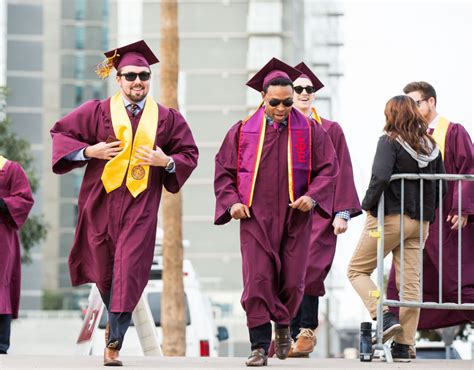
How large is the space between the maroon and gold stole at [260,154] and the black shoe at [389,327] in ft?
4.57

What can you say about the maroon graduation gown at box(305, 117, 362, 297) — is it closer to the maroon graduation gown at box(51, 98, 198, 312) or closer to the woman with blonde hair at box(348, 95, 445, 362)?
the woman with blonde hair at box(348, 95, 445, 362)

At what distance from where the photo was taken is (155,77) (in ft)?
253

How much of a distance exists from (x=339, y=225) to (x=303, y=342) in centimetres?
112

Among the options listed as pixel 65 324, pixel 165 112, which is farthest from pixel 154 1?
pixel 165 112

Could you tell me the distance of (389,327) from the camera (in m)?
12.0

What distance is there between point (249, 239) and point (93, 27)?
3070 inches

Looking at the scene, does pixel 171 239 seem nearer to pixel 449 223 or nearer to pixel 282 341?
pixel 449 223

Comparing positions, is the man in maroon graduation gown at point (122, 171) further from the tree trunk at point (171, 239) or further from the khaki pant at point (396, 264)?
the tree trunk at point (171, 239)

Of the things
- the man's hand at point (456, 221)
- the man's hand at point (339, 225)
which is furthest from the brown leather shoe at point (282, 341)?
the man's hand at point (456, 221)

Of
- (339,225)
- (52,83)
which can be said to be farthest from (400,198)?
(52,83)

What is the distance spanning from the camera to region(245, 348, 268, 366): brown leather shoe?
11.0 metres

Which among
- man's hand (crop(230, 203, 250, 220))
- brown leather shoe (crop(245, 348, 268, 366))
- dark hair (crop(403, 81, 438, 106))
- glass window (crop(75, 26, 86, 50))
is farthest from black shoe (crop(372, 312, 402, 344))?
glass window (crop(75, 26, 86, 50))

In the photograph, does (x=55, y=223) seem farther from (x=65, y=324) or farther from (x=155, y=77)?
(x=155, y=77)

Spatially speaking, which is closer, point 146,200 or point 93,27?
point 146,200
